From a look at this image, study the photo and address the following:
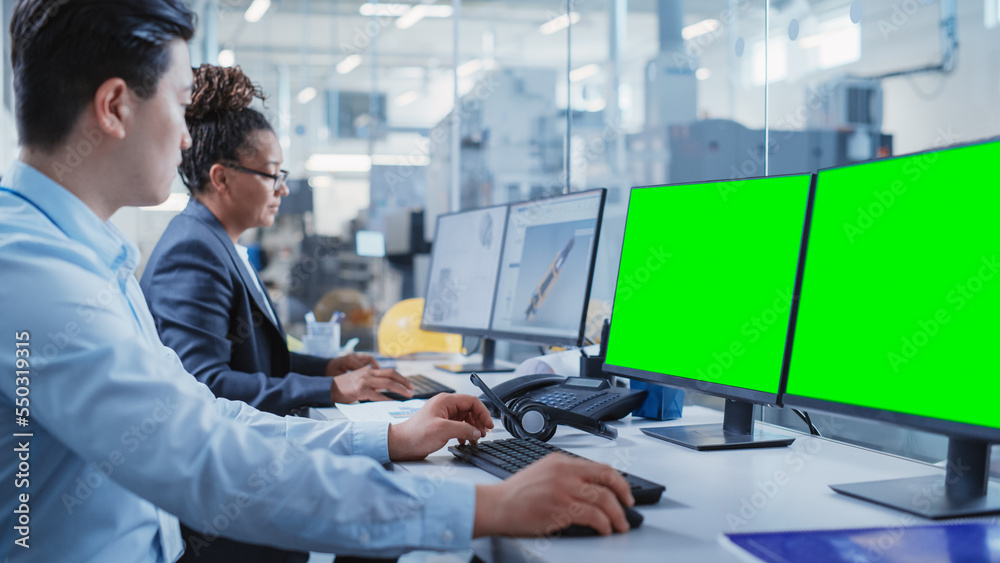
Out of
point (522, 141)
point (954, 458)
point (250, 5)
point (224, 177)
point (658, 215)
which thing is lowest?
point (954, 458)

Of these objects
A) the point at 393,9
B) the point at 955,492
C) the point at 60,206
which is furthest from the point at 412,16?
the point at 955,492

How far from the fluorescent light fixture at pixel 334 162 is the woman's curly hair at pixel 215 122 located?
4965 millimetres

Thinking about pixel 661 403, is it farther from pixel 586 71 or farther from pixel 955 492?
pixel 586 71

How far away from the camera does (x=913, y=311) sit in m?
0.97

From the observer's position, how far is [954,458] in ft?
3.21

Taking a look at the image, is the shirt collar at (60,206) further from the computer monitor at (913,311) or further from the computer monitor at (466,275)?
the computer monitor at (466,275)

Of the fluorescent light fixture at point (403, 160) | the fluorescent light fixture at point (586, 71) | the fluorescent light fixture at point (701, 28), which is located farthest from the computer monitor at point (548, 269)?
the fluorescent light fixture at point (586, 71)

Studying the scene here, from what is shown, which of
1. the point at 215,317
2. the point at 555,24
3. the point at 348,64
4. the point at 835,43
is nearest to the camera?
the point at 215,317

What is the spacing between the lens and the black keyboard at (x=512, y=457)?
966 millimetres

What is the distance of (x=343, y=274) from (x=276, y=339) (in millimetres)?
3969

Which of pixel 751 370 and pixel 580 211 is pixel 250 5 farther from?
pixel 751 370

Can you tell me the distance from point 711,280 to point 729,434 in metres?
0.27

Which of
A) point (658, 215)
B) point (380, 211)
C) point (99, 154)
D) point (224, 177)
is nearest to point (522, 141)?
point (380, 211)

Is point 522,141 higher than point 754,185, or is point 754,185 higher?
point 522,141
